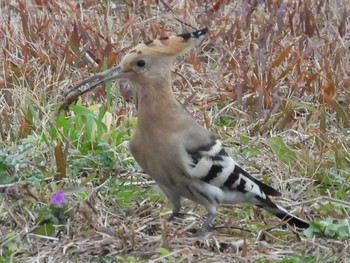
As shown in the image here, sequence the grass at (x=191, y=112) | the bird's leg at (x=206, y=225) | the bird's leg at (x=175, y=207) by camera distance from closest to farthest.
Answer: the grass at (x=191, y=112), the bird's leg at (x=206, y=225), the bird's leg at (x=175, y=207)

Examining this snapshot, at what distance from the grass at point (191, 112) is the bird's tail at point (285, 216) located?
0.05m

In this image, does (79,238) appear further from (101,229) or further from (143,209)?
(143,209)

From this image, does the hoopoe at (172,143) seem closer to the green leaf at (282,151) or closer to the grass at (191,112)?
the grass at (191,112)

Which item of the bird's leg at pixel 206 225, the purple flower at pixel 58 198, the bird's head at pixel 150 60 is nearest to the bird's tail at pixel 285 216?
Answer: the bird's leg at pixel 206 225

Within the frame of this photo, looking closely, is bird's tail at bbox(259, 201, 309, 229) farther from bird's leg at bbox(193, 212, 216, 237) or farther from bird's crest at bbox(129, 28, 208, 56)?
bird's crest at bbox(129, 28, 208, 56)

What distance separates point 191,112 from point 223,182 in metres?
1.37

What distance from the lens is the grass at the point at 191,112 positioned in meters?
4.09

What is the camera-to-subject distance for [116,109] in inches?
220

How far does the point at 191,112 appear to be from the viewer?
562 centimetres

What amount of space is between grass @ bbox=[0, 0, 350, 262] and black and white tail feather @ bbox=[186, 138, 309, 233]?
0.29 feet

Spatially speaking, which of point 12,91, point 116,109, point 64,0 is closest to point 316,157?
point 116,109

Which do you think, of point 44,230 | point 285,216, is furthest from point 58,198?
point 285,216

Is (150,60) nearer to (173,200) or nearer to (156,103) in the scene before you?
(156,103)

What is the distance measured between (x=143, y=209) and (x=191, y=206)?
235 millimetres
